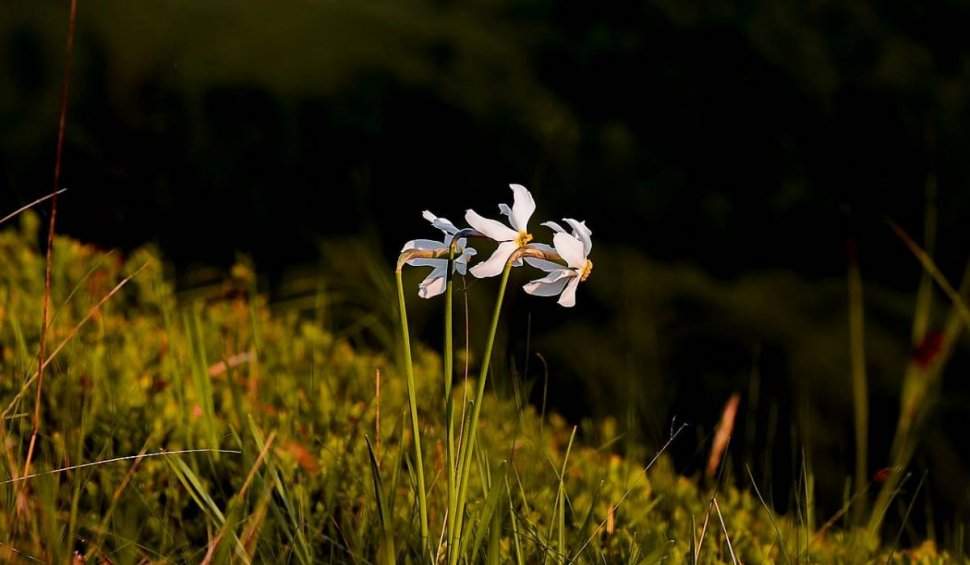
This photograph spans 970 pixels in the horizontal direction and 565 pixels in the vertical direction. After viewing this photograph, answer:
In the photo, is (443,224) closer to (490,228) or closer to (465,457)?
(490,228)

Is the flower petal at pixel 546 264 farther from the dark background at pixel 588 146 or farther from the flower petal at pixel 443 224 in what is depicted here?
the dark background at pixel 588 146

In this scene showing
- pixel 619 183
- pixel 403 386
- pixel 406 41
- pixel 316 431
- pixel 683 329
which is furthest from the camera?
pixel 406 41

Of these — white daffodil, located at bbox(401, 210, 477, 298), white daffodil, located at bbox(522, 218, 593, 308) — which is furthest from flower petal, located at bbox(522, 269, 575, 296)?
white daffodil, located at bbox(401, 210, 477, 298)

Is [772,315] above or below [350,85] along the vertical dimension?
below

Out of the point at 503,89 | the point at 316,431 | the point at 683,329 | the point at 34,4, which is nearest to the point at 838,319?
the point at 683,329

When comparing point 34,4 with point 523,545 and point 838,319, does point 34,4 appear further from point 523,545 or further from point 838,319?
point 523,545

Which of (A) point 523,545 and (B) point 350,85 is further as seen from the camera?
(B) point 350,85
